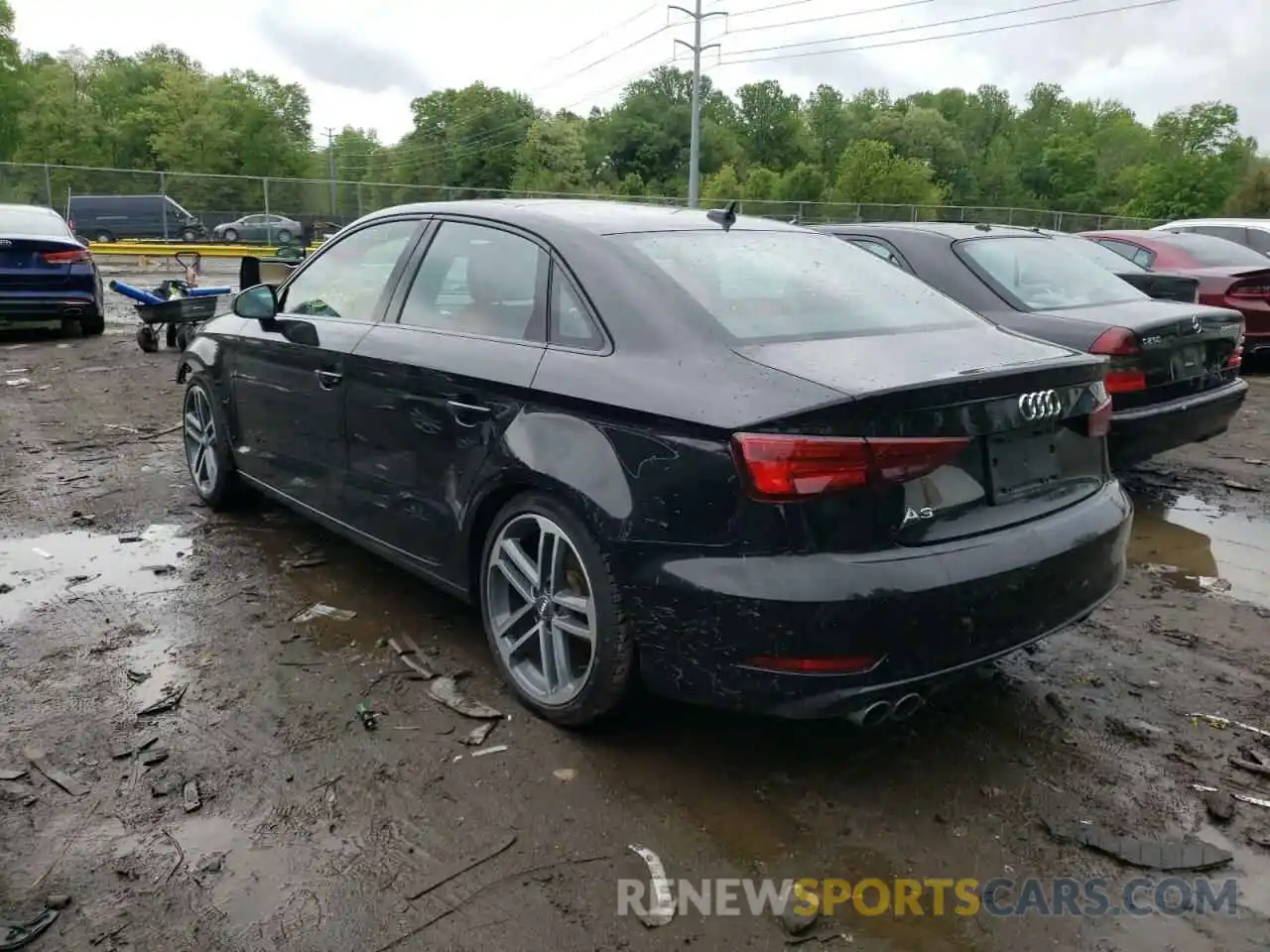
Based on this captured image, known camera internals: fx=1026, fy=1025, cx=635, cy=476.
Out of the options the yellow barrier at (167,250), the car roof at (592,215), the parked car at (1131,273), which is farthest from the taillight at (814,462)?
the yellow barrier at (167,250)

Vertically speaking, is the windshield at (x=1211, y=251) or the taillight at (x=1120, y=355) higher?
the windshield at (x=1211, y=251)

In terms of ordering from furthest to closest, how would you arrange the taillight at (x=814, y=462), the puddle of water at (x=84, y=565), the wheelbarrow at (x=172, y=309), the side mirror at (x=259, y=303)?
the wheelbarrow at (x=172, y=309) < the side mirror at (x=259, y=303) < the puddle of water at (x=84, y=565) < the taillight at (x=814, y=462)

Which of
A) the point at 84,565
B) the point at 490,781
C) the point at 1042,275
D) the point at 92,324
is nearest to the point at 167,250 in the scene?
the point at 92,324

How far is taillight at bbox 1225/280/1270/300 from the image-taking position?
397 inches

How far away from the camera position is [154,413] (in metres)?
8.30

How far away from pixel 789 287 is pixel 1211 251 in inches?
357

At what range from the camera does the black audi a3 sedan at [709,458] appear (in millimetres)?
2586

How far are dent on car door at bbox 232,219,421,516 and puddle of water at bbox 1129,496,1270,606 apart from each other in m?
3.79

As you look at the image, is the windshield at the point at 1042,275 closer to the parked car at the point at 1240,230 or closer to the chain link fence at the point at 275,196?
the parked car at the point at 1240,230

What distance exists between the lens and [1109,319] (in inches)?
215

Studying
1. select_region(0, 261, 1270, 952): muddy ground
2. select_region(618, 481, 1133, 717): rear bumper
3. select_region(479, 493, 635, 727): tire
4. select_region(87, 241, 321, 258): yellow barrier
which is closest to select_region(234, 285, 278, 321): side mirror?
select_region(0, 261, 1270, 952): muddy ground

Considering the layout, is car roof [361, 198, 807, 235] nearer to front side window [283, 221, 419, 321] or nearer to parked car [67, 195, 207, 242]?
front side window [283, 221, 419, 321]

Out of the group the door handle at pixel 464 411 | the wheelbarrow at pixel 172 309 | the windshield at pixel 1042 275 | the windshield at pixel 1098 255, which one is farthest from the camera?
A: the wheelbarrow at pixel 172 309

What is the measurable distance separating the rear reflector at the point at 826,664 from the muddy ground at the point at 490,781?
49 centimetres
